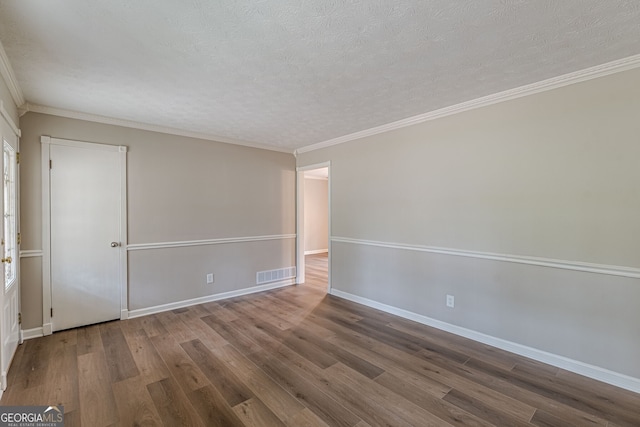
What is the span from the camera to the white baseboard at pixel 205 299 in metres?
3.73

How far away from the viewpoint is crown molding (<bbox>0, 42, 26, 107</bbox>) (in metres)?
2.06

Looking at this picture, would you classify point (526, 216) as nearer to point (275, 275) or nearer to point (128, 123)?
point (275, 275)

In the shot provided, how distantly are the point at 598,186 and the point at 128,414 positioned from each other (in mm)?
3989

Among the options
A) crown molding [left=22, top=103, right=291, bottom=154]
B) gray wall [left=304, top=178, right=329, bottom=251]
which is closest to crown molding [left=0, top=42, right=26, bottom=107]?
crown molding [left=22, top=103, right=291, bottom=154]

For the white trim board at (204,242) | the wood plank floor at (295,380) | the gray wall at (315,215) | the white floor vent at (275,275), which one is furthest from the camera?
the gray wall at (315,215)

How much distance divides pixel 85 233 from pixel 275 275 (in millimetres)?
2789

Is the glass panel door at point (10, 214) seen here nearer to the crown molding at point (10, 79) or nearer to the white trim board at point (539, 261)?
the crown molding at point (10, 79)

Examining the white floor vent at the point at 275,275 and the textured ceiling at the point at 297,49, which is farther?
the white floor vent at the point at 275,275

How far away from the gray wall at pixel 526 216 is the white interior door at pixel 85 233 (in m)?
3.43

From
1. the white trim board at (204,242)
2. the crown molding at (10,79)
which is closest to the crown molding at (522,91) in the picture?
the white trim board at (204,242)

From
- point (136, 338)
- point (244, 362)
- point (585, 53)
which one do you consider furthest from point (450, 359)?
point (136, 338)

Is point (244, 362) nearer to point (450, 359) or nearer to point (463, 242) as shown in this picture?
point (450, 359)

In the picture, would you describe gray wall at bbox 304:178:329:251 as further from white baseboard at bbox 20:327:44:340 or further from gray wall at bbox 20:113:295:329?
white baseboard at bbox 20:327:44:340

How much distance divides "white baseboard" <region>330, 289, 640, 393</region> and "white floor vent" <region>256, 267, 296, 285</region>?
208 cm
